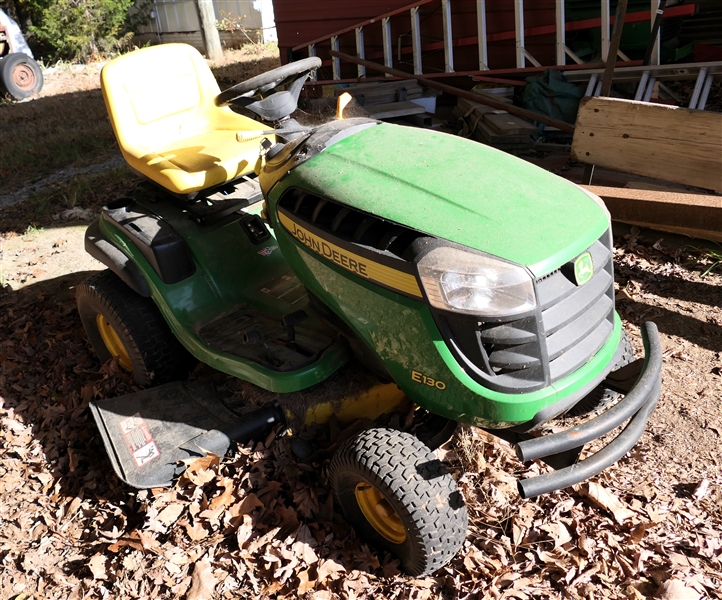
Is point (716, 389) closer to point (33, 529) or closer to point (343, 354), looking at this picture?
point (343, 354)

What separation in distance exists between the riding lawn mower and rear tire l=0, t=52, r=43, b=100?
9.22 m

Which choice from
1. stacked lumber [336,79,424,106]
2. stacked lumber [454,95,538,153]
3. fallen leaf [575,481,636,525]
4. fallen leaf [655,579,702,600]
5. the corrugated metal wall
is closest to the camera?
fallen leaf [655,579,702,600]

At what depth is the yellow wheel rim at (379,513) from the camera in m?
2.13

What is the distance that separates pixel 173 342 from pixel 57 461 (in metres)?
0.71

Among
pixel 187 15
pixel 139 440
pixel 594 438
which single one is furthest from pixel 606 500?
pixel 187 15

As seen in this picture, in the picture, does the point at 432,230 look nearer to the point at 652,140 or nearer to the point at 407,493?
the point at 407,493

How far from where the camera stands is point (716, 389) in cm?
277

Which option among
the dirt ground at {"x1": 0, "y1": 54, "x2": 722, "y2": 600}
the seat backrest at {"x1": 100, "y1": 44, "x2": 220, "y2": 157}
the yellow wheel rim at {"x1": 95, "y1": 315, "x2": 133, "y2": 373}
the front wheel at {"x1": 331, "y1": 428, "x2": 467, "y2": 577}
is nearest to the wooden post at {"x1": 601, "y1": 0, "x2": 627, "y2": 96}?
the dirt ground at {"x1": 0, "y1": 54, "x2": 722, "y2": 600}

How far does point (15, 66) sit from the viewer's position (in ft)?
35.1

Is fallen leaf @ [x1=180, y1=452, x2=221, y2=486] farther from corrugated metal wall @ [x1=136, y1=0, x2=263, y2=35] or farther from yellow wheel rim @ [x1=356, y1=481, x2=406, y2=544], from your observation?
corrugated metal wall @ [x1=136, y1=0, x2=263, y2=35]

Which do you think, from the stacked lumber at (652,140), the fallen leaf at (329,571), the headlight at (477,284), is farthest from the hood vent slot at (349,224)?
the stacked lumber at (652,140)

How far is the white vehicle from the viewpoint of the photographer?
418 inches

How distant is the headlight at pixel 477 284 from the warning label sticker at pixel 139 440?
4.42 feet

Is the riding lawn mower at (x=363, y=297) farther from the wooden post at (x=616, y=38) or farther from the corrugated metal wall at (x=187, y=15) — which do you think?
the corrugated metal wall at (x=187, y=15)
